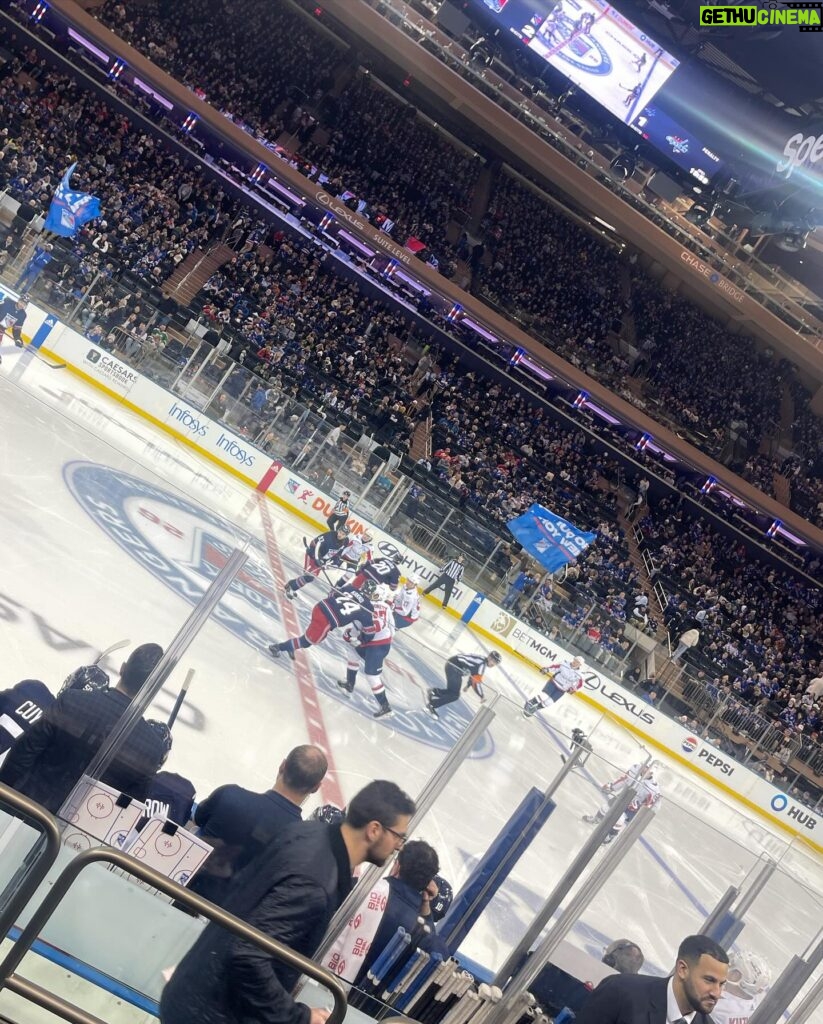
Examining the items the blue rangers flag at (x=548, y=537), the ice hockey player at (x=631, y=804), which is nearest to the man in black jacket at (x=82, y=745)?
the ice hockey player at (x=631, y=804)

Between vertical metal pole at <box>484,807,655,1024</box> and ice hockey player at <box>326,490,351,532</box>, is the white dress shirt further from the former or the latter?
ice hockey player at <box>326,490,351,532</box>

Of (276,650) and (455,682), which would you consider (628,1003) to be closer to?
(455,682)

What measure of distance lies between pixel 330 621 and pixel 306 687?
36 centimetres

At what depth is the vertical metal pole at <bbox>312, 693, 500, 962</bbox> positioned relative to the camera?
197 inches

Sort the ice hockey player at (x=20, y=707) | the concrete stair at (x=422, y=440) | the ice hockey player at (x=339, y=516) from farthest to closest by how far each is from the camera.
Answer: the concrete stair at (x=422, y=440) → the ice hockey player at (x=339, y=516) → the ice hockey player at (x=20, y=707)

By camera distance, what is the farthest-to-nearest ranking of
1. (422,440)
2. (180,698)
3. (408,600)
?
1. (422,440)
2. (408,600)
3. (180,698)

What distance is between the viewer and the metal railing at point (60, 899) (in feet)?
11.0

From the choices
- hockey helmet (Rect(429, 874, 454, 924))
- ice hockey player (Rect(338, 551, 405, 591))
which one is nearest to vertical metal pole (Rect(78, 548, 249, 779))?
hockey helmet (Rect(429, 874, 454, 924))

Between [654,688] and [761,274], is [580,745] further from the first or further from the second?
[761,274]

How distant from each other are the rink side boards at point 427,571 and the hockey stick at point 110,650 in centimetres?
1387

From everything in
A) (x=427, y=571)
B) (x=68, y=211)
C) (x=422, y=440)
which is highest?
(x=422, y=440)

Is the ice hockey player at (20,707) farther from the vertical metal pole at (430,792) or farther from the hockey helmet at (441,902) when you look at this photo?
the hockey helmet at (441,902)

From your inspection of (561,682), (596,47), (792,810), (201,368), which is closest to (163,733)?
(561,682)

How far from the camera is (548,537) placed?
19656 millimetres
